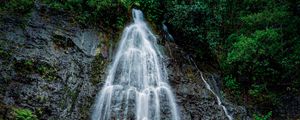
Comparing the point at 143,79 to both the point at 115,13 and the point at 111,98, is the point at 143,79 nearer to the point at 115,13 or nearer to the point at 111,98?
the point at 111,98

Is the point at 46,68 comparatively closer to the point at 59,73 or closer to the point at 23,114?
the point at 59,73

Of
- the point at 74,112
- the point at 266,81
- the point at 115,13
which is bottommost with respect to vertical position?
the point at 266,81

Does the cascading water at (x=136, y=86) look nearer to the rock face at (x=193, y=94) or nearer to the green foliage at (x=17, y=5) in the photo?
the rock face at (x=193, y=94)

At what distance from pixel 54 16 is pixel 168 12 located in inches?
204

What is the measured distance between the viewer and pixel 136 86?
9.73 m

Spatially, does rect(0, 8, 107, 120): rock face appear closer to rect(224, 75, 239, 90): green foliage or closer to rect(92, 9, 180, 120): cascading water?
rect(92, 9, 180, 120): cascading water

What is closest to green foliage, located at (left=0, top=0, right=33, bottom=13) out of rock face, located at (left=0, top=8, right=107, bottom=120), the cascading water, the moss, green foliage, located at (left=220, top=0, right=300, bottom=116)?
rock face, located at (left=0, top=8, right=107, bottom=120)

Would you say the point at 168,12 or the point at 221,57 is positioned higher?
the point at 168,12

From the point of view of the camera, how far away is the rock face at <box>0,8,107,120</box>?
7965mm

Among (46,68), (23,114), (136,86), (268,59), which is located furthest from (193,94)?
(23,114)

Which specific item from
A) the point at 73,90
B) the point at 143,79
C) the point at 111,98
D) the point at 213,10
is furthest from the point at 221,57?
the point at 73,90

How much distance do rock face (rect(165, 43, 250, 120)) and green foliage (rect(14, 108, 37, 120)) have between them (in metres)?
4.41

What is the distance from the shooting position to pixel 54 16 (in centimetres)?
1066

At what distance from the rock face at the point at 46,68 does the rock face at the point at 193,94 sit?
2.67 metres
